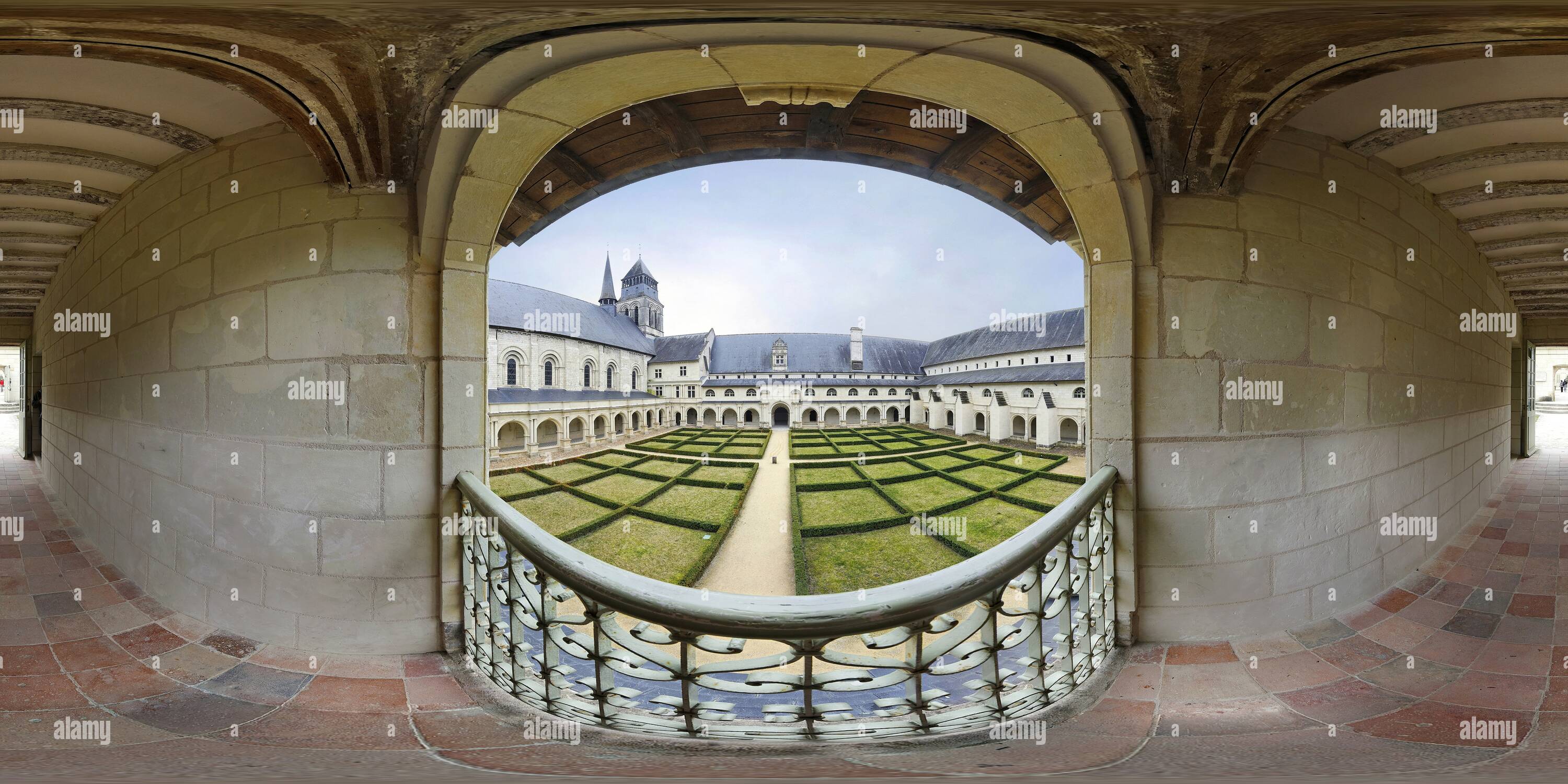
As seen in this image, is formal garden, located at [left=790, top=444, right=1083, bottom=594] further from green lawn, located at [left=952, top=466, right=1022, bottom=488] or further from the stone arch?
the stone arch

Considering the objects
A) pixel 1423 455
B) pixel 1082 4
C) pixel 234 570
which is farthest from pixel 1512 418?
pixel 234 570

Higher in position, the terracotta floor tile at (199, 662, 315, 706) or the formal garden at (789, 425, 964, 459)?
the terracotta floor tile at (199, 662, 315, 706)

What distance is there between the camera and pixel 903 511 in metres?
11.4

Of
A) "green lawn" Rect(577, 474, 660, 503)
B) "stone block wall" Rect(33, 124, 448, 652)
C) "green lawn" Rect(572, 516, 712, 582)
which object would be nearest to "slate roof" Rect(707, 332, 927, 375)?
"green lawn" Rect(577, 474, 660, 503)

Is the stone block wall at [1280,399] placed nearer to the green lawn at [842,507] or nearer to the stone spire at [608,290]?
the green lawn at [842,507]

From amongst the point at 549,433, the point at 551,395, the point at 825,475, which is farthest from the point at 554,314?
the point at 825,475

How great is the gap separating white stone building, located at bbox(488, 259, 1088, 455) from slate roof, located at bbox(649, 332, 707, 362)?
0.11m

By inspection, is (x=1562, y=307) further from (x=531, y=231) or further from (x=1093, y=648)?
(x=531, y=231)

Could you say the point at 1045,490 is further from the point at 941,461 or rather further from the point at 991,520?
the point at 941,461

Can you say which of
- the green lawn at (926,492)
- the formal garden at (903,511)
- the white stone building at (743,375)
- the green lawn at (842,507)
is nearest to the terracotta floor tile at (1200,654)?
the formal garden at (903,511)

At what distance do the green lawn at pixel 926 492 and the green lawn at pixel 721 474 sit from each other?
450cm

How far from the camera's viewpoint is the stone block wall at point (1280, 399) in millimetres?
2475

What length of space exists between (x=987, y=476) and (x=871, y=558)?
29.0 ft

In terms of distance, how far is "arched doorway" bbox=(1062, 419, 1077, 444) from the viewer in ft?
80.8
